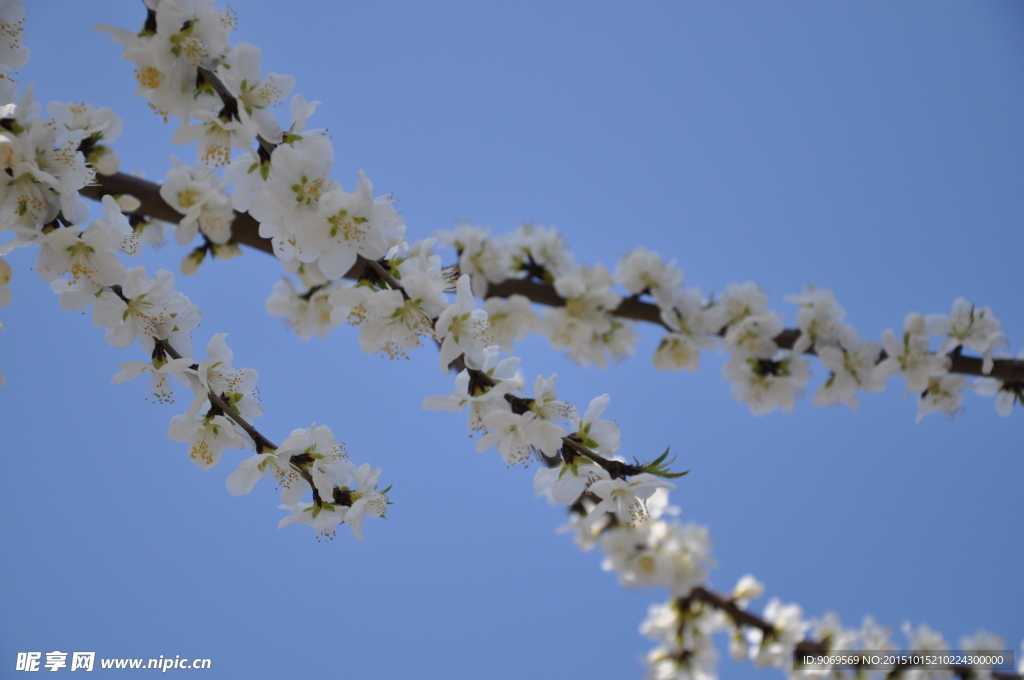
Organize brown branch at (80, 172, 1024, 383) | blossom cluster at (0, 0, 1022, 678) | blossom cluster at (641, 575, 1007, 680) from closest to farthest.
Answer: blossom cluster at (0, 0, 1022, 678) < brown branch at (80, 172, 1024, 383) < blossom cluster at (641, 575, 1007, 680)

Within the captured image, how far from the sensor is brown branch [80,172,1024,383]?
177 cm

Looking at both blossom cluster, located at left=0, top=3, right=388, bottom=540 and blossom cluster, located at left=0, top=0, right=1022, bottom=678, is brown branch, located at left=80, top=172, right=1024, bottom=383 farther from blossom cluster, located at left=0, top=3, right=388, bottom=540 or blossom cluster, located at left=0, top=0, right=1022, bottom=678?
blossom cluster, located at left=0, top=3, right=388, bottom=540

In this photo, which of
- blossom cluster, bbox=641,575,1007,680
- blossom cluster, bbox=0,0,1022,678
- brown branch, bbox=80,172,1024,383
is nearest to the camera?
blossom cluster, bbox=0,0,1022,678

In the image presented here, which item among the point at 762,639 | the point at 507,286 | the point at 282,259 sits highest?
the point at 507,286

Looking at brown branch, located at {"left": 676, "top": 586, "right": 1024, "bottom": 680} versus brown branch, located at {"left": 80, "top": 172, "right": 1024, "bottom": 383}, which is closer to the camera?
brown branch, located at {"left": 80, "top": 172, "right": 1024, "bottom": 383}

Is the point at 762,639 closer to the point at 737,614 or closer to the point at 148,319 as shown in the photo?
the point at 737,614

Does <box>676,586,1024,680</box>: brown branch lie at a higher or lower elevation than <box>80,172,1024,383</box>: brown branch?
lower

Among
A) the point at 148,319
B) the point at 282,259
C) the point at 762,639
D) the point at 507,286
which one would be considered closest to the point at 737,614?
the point at 762,639

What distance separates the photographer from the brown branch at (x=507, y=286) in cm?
177

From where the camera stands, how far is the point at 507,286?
6.82ft

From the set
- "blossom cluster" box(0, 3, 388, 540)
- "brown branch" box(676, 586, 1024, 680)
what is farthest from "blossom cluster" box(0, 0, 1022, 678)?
"brown branch" box(676, 586, 1024, 680)

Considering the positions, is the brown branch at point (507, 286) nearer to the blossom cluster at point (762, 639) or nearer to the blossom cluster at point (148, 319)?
the blossom cluster at point (148, 319)

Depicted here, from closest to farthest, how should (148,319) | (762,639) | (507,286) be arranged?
1. (148,319)
2. (507,286)
3. (762,639)

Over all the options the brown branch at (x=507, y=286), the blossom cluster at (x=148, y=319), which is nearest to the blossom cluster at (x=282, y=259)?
the blossom cluster at (x=148, y=319)
